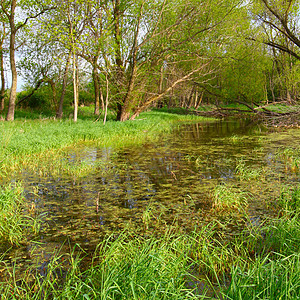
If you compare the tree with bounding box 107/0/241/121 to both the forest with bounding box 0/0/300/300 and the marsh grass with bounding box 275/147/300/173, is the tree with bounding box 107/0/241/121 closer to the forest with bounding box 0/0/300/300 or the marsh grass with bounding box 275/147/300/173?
the forest with bounding box 0/0/300/300

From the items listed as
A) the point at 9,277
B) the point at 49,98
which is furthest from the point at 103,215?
the point at 49,98

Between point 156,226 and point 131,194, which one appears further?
point 131,194

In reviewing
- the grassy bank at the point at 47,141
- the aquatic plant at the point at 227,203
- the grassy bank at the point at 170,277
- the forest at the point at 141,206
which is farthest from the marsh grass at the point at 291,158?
the grassy bank at the point at 47,141

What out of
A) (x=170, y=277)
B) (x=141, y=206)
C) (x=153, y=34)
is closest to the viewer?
(x=170, y=277)

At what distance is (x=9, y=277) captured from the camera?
10.7 feet

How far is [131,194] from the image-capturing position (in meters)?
6.22

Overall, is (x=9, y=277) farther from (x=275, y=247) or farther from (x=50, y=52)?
(x=50, y=52)

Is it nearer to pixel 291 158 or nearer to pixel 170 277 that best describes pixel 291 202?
pixel 170 277

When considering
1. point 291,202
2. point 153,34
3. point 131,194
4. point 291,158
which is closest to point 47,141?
point 131,194

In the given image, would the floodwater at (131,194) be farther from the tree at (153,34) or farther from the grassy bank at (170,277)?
the tree at (153,34)

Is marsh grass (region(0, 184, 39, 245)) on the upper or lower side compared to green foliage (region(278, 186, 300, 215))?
lower

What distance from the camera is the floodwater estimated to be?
441 cm

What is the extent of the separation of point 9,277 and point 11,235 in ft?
2.95

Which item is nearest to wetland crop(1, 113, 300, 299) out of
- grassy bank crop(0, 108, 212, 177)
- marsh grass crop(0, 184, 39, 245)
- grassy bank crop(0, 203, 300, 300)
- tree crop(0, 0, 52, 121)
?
grassy bank crop(0, 203, 300, 300)
